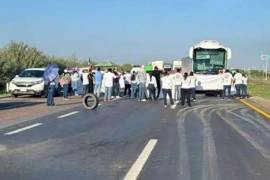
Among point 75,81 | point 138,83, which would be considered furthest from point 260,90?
point 138,83

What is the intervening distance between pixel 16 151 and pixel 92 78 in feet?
70.3

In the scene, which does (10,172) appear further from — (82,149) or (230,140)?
(230,140)

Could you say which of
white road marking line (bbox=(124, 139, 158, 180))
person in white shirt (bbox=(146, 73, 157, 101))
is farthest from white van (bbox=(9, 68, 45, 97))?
white road marking line (bbox=(124, 139, 158, 180))

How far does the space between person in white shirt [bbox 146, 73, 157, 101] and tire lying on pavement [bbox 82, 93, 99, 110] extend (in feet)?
21.4

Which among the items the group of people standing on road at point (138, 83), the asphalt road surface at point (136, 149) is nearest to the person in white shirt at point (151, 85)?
the group of people standing on road at point (138, 83)

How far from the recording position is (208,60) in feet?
130

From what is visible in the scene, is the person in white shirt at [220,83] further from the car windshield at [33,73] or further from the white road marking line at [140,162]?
the white road marking line at [140,162]

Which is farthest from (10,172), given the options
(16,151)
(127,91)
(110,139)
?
(127,91)

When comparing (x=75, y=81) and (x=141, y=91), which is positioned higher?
(x=75, y=81)

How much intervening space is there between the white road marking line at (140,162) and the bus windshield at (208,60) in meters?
26.8

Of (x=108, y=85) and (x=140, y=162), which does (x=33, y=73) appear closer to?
(x=108, y=85)

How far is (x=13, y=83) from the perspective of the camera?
112 feet

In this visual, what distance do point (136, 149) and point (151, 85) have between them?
20113mm

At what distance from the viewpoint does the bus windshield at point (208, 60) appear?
129ft
